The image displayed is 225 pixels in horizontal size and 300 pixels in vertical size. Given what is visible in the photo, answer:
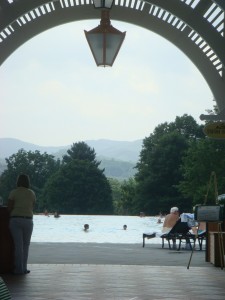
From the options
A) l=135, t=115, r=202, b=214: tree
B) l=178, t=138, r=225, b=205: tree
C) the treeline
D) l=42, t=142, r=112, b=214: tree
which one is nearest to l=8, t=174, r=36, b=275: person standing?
the treeline

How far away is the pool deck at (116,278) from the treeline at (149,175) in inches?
1956

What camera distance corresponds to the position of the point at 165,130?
107062 mm

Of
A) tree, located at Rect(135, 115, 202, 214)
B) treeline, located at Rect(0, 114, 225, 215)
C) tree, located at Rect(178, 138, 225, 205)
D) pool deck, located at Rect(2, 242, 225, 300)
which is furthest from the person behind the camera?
tree, located at Rect(135, 115, 202, 214)

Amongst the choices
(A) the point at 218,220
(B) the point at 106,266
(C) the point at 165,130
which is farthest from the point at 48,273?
(C) the point at 165,130

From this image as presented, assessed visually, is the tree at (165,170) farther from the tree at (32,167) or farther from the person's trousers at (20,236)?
the person's trousers at (20,236)

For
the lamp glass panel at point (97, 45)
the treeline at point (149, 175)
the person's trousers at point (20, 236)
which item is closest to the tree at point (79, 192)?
the treeline at point (149, 175)

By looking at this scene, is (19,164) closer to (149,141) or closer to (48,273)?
(149,141)

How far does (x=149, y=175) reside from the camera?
10250cm

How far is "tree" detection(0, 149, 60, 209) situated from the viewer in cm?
15262

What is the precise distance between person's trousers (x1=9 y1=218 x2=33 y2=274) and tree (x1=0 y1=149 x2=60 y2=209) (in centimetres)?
13617

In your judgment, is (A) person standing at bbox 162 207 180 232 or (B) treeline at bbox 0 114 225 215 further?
(B) treeline at bbox 0 114 225 215

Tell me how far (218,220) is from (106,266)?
227cm

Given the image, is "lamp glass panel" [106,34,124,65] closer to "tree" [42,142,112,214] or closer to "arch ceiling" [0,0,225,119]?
"arch ceiling" [0,0,225,119]

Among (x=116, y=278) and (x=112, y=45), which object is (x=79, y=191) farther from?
(x=112, y=45)
